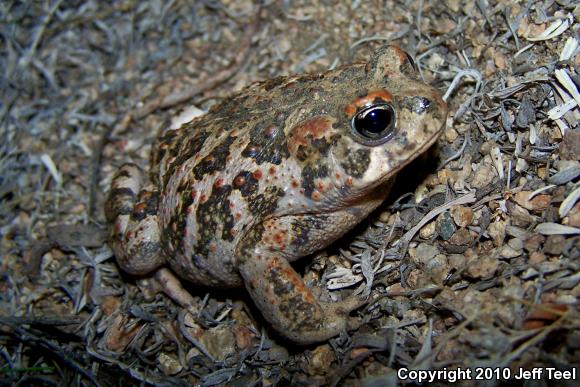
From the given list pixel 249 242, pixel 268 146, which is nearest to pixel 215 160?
pixel 268 146

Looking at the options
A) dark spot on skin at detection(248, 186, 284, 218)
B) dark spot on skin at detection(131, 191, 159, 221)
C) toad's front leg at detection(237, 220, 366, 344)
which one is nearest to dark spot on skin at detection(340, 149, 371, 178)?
dark spot on skin at detection(248, 186, 284, 218)

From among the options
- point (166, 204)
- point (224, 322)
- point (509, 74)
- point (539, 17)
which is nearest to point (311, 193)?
point (166, 204)

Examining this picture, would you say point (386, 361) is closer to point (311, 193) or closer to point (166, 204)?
point (311, 193)

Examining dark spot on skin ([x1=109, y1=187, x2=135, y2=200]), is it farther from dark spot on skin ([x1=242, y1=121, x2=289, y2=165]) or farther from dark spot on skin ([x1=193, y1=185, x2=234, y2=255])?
dark spot on skin ([x1=242, y1=121, x2=289, y2=165])

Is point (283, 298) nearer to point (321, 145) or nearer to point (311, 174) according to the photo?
point (311, 174)

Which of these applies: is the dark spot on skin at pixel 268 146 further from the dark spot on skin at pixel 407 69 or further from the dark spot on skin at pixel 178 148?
the dark spot on skin at pixel 407 69
